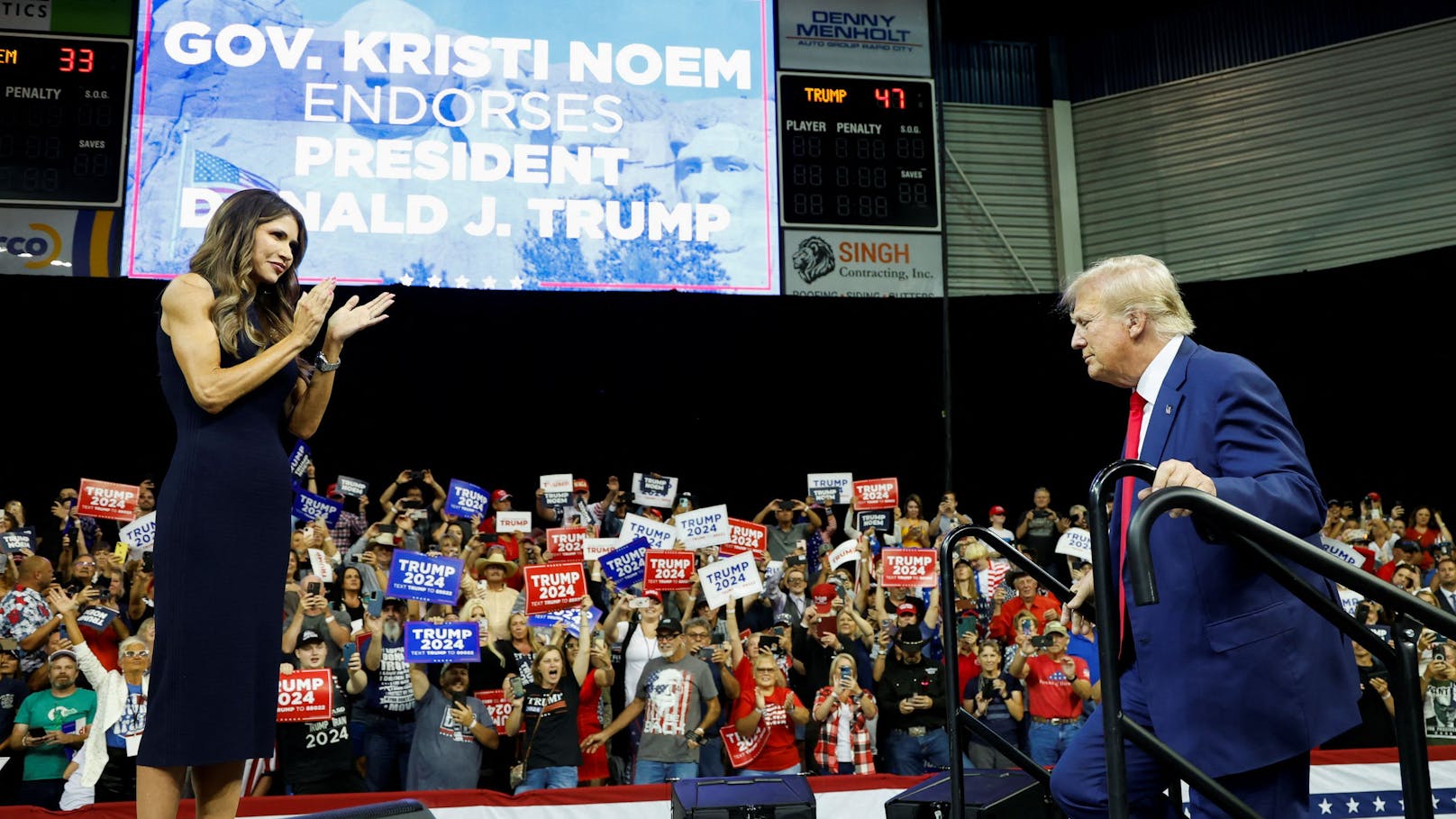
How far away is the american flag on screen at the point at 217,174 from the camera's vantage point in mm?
9188

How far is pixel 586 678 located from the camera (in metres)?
6.52

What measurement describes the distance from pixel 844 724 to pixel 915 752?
424 millimetres

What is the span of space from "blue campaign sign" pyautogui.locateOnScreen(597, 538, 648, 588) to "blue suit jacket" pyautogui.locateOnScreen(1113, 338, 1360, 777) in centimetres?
550

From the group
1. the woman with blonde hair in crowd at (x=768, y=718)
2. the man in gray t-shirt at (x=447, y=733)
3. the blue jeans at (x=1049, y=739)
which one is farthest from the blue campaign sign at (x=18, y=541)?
the blue jeans at (x=1049, y=739)

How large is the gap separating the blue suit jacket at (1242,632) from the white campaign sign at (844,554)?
238 inches

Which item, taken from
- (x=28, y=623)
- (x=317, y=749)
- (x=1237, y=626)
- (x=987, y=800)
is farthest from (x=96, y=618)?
(x=1237, y=626)

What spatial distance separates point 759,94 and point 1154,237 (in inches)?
207

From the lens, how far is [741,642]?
7.03 metres

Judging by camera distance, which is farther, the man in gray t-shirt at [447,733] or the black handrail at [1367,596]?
the man in gray t-shirt at [447,733]

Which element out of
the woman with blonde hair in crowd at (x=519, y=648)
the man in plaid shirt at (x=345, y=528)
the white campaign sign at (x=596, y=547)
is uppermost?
the man in plaid shirt at (x=345, y=528)

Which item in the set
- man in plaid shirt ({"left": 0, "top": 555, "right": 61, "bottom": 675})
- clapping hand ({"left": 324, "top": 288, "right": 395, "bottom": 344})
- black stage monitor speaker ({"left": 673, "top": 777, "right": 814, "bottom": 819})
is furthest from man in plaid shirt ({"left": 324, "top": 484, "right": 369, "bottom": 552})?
clapping hand ({"left": 324, "top": 288, "right": 395, "bottom": 344})

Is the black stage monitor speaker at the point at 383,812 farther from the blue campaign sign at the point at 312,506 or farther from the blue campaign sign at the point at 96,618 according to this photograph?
the blue campaign sign at the point at 312,506

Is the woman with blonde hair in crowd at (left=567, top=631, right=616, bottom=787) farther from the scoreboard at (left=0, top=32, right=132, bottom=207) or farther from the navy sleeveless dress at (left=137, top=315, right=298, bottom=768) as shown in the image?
the scoreboard at (left=0, top=32, right=132, bottom=207)

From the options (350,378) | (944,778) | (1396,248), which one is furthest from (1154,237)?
(944,778)
